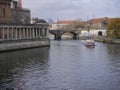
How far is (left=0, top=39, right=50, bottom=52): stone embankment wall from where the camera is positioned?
73.6 meters

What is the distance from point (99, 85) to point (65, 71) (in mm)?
9721

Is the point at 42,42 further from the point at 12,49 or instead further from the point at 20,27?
the point at 12,49

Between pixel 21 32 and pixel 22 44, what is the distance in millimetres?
9364

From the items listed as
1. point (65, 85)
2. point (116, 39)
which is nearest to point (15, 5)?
point (116, 39)

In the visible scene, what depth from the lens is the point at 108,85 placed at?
32969mm

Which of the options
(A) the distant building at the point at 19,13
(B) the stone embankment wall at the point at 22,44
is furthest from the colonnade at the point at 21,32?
(A) the distant building at the point at 19,13

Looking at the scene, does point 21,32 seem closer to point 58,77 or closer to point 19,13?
point 58,77

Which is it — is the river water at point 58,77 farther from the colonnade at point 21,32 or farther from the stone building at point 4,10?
the stone building at point 4,10

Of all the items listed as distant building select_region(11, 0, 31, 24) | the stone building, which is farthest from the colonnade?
distant building select_region(11, 0, 31, 24)

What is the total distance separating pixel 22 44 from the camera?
84.9 meters

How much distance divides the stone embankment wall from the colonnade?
2592mm

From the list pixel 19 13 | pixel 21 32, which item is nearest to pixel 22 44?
pixel 21 32

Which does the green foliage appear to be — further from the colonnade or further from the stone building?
the stone building

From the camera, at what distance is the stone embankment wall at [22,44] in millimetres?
73562
